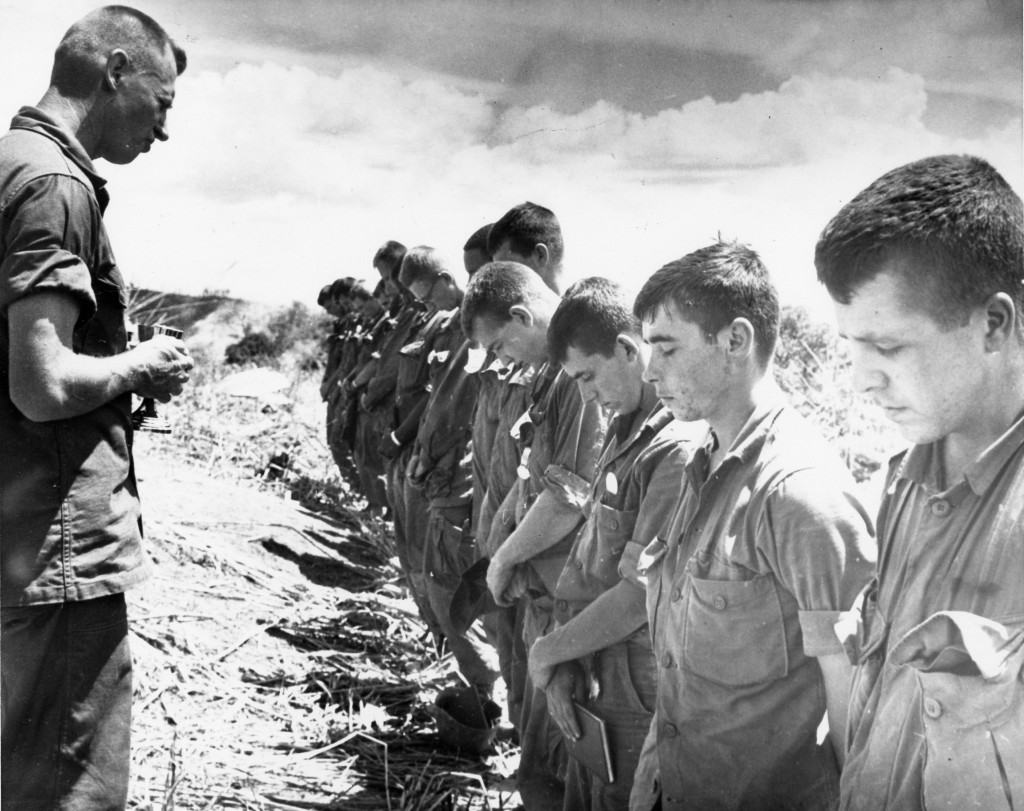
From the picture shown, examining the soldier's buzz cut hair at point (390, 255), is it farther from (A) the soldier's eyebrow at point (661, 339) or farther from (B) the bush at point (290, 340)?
(B) the bush at point (290, 340)

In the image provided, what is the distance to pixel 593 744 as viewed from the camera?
280cm

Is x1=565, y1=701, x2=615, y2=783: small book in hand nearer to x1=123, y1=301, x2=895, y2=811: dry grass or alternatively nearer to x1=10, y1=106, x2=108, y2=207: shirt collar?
x1=123, y1=301, x2=895, y2=811: dry grass

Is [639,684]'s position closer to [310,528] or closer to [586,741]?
[586,741]

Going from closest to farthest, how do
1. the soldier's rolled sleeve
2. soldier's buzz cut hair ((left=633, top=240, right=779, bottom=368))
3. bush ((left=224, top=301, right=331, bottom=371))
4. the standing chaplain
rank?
the soldier's rolled sleeve, soldier's buzz cut hair ((left=633, top=240, right=779, bottom=368)), the standing chaplain, bush ((left=224, top=301, right=331, bottom=371))

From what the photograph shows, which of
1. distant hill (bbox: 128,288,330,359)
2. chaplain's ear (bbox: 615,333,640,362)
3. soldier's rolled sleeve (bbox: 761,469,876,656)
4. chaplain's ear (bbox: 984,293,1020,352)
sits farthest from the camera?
distant hill (bbox: 128,288,330,359)

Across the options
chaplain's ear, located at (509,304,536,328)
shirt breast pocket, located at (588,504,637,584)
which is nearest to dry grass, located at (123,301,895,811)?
shirt breast pocket, located at (588,504,637,584)

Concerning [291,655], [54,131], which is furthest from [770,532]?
[291,655]

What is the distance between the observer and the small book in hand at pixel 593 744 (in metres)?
2.77

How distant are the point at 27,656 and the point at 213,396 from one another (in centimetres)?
1178

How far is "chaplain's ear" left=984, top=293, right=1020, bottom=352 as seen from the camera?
1479 mm

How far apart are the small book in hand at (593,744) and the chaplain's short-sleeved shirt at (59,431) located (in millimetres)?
1232

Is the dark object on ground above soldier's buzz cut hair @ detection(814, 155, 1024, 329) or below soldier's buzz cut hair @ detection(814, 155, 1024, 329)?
below

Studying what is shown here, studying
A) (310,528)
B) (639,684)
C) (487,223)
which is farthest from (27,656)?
(310,528)

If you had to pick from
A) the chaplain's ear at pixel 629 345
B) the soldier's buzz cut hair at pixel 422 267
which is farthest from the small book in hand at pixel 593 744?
the soldier's buzz cut hair at pixel 422 267
